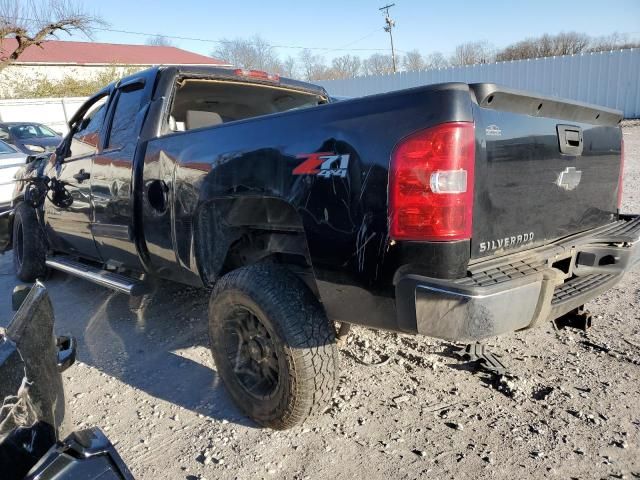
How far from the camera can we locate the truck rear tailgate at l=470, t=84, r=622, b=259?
6.67 feet

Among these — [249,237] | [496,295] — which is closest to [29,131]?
[249,237]

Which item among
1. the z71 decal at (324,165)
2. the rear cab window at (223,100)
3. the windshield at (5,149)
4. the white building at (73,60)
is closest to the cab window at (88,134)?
the rear cab window at (223,100)

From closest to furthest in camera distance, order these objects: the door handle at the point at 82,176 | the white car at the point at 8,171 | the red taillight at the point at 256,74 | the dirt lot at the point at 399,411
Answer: the dirt lot at the point at 399,411, the red taillight at the point at 256,74, the door handle at the point at 82,176, the white car at the point at 8,171

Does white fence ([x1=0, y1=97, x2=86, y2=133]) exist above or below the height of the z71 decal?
above

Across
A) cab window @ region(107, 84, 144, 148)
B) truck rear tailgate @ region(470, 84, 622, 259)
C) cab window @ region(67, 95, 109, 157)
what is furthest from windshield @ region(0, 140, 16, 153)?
truck rear tailgate @ region(470, 84, 622, 259)

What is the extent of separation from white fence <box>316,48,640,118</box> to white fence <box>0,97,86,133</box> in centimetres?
1775

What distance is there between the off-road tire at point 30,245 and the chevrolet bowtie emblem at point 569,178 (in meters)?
4.90

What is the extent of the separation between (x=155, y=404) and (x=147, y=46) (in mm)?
44879

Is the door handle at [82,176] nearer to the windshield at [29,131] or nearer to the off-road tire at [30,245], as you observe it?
the off-road tire at [30,245]

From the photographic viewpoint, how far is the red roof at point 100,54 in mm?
32688

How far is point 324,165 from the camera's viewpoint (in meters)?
2.17

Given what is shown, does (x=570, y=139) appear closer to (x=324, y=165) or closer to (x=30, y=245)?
(x=324, y=165)

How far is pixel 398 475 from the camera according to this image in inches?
89.5

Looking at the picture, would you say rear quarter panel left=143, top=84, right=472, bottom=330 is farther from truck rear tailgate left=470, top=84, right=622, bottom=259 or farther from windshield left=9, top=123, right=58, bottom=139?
windshield left=9, top=123, right=58, bottom=139
